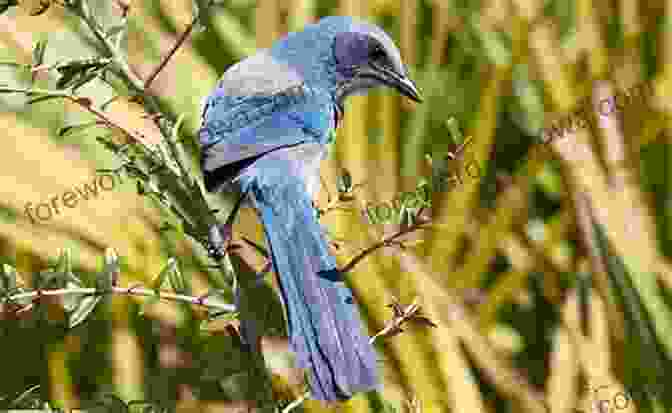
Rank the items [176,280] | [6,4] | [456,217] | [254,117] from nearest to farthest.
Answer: [6,4] → [176,280] → [254,117] → [456,217]

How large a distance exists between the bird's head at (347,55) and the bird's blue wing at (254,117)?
0.21ft

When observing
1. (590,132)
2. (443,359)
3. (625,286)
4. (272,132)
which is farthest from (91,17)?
(590,132)

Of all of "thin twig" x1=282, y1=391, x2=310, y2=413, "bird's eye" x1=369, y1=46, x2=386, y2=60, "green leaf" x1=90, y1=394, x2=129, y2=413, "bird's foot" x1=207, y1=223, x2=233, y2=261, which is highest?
"bird's eye" x1=369, y1=46, x2=386, y2=60

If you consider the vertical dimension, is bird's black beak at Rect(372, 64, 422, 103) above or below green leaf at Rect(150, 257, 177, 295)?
above

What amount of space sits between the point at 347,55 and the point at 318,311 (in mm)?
803

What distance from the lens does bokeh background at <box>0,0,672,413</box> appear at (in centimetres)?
227

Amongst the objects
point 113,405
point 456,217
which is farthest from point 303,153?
point 456,217

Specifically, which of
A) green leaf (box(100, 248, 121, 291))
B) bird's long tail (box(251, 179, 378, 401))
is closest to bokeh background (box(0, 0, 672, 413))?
bird's long tail (box(251, 179, 378, 401))

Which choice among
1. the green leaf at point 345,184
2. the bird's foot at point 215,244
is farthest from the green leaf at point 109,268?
the green leaf at point 345,184

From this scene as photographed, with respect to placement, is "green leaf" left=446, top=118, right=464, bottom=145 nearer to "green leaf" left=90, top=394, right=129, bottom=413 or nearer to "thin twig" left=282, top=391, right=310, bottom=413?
"thin twig" left=282, top=391, right=310, bottom=413

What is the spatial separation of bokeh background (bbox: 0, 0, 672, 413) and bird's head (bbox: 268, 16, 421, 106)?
30cm

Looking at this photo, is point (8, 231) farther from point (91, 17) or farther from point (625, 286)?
point (91, 17)

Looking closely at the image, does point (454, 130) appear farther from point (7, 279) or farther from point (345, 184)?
point (7, 279)

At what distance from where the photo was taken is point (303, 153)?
174 centimetres
